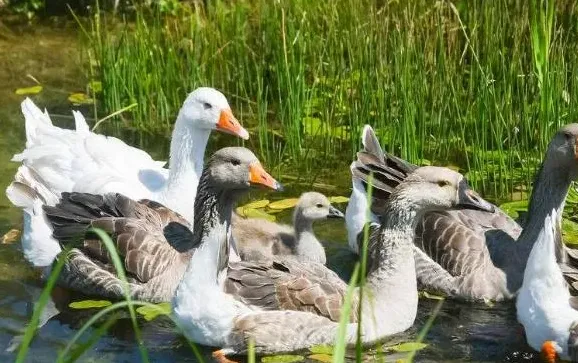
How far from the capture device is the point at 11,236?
382 inches

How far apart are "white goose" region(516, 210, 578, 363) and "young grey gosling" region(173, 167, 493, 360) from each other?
2.56ft

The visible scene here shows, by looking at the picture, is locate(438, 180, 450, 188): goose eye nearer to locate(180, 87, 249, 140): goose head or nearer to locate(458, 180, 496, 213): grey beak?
locate(458, 180, 496, 213): grey beak

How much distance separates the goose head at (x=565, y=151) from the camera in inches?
325

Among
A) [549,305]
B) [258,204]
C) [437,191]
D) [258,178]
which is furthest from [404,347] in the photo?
[258,204]

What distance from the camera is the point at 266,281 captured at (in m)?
7.80

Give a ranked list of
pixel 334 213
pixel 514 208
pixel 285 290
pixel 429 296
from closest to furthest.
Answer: pixel 285 290
pixel 429 296
pixel 334 213
pixel 514 208

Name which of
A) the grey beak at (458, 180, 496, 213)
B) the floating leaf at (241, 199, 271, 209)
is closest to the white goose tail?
the floating leaf at (241, 199, 271, 209)

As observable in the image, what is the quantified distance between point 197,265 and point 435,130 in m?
3.80

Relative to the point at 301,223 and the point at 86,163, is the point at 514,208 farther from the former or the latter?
the point at 86,163

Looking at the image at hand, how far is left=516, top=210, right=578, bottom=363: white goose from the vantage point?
287 inches

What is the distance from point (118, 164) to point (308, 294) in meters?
2.54

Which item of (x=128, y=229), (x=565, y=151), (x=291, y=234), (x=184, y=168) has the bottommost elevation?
(x=291, y=234)

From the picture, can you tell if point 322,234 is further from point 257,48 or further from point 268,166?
point 257,48

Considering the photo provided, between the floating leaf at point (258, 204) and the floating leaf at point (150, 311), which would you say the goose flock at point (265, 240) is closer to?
the floating leaf at point (150, 311)
